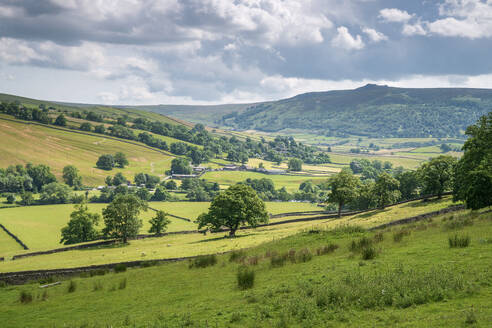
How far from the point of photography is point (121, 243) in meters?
70.4

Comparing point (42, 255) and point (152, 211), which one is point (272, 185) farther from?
point (42, 255)

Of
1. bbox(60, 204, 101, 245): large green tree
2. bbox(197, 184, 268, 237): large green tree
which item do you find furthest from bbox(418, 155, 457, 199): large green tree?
bbox(60, 204, 101, 245): large green tree

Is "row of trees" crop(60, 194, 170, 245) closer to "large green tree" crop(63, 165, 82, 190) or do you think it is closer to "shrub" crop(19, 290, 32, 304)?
"shrub" crop(19, 290, 32, 304)

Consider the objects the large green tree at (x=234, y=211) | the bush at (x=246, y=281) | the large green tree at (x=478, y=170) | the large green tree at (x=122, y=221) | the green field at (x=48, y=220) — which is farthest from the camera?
the green field at (x=48, y=220)

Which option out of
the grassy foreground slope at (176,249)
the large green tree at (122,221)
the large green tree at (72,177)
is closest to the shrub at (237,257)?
the grassy foreground slope at (176,249)

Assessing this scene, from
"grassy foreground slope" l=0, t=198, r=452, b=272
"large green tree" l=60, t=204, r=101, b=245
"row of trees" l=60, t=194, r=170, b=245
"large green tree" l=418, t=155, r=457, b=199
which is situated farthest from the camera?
"large green tree" l=60, t=204, r=101, b=245

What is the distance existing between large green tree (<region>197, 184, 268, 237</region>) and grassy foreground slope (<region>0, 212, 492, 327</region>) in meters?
40.2

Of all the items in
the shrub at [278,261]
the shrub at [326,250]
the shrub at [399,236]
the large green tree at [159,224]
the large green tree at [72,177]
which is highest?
the shrub at [399,236]

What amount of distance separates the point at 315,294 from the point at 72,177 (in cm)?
18360

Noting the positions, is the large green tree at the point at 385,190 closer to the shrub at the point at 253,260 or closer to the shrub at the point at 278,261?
the shrub at the point at 253,260

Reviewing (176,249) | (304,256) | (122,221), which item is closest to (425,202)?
(176,249)

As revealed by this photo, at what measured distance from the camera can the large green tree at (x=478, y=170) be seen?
2936cm

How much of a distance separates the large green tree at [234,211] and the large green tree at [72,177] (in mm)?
127126

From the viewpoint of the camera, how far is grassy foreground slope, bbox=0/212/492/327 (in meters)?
11.5
